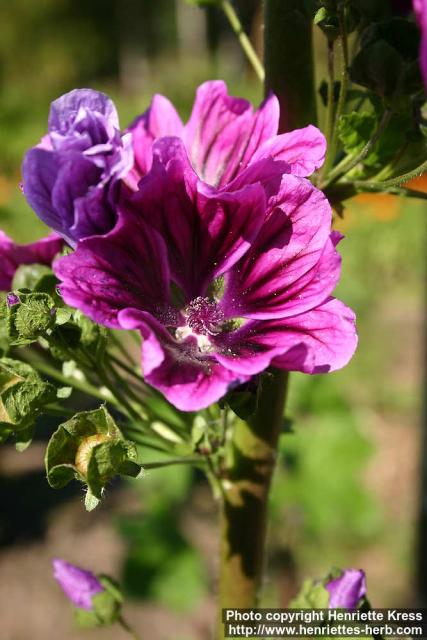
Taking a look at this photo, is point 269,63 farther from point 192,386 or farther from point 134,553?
point 134,553

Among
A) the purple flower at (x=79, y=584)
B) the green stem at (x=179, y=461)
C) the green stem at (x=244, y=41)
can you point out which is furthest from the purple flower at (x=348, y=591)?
the green stem at (x=244, y=41)

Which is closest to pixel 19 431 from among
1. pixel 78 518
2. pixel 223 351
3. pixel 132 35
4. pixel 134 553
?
pixel 223 351

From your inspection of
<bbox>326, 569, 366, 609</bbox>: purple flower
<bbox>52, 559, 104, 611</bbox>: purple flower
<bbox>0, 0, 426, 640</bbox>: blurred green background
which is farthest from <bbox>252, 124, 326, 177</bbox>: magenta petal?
<bbox>0, 0, 426, 640</bbox>: blurred green background

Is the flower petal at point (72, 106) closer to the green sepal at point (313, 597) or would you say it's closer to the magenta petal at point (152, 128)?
the magenta petal at point (152, 128)

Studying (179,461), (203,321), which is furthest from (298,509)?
(203,321)

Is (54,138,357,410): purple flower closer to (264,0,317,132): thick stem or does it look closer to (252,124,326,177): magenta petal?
(252,124,326,177): magenta petal
